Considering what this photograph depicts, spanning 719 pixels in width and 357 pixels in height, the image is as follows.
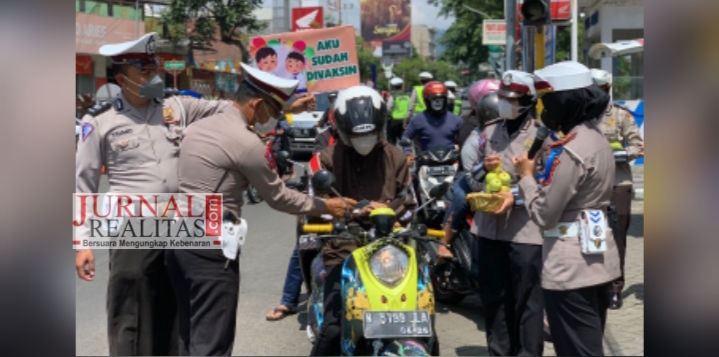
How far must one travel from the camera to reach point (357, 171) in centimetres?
520

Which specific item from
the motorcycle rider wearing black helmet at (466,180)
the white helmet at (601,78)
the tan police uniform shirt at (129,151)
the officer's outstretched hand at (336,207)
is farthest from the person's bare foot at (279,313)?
the white helmet at (601,78)

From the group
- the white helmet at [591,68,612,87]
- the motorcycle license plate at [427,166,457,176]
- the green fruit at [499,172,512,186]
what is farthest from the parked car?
the green fruit at [499,172,512,186]

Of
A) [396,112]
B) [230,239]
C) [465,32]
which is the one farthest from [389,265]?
[465,32]

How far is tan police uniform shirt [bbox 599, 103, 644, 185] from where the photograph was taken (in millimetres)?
6844

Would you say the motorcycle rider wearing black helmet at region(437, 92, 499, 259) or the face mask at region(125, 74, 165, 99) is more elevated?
the face mask at region(125, 74, 165, 99)

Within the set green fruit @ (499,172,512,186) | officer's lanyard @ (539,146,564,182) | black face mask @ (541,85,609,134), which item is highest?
black face mask @ (541,85,609,134)

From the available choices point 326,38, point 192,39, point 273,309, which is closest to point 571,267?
point 273,309

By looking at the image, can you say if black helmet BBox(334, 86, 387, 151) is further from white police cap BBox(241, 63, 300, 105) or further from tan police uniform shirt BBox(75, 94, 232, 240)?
tan police uniform shirt BBox(75, 94, 232, 240)

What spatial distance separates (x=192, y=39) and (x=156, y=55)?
16283 millimetres

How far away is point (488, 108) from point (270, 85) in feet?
6.66

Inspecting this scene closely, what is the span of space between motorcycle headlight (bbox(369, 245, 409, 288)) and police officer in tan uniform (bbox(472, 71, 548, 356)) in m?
0.86

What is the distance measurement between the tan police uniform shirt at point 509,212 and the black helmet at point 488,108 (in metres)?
0.55
